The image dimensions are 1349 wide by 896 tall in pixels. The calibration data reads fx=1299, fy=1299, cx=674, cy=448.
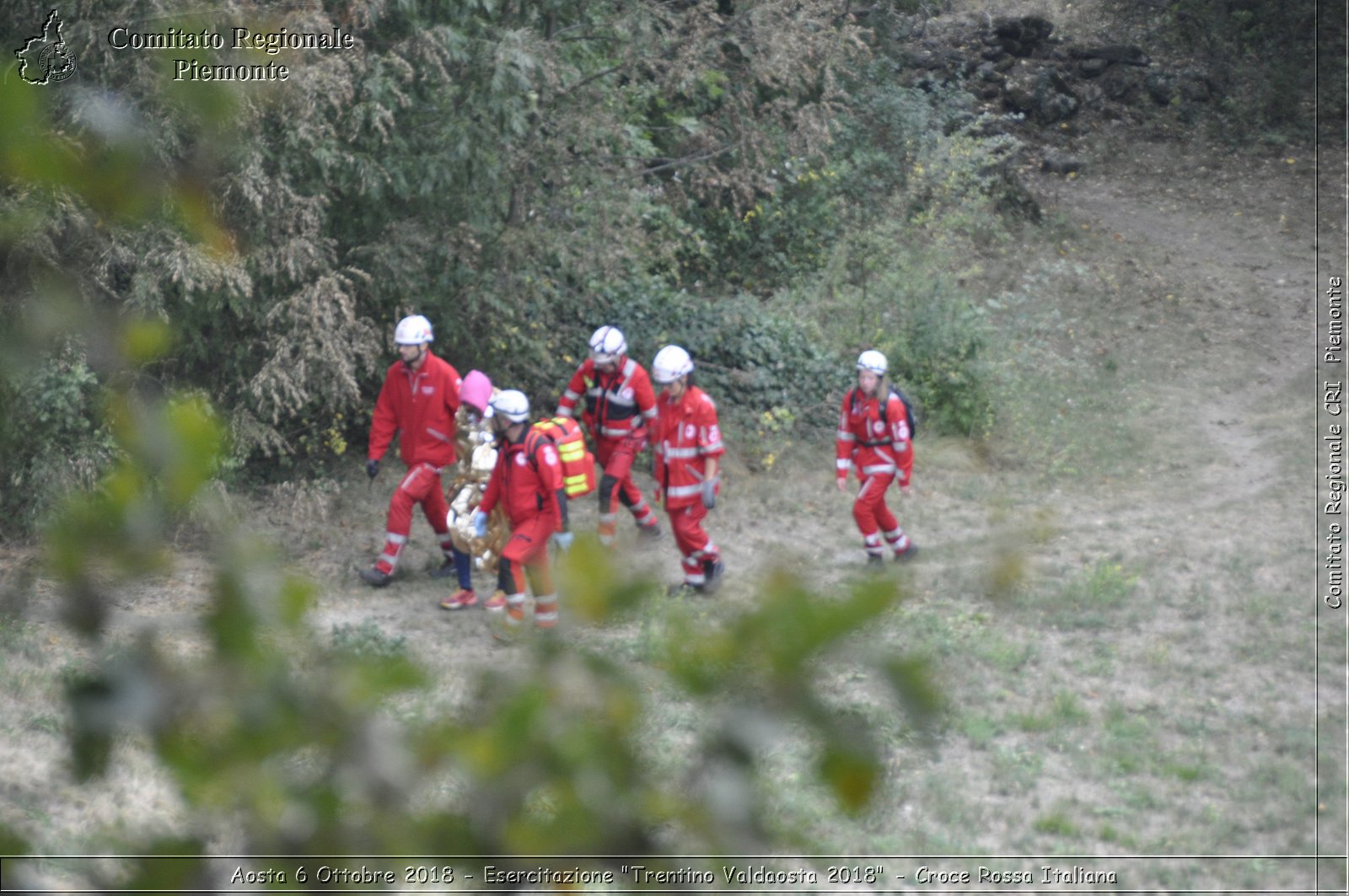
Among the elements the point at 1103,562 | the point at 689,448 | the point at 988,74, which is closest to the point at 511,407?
the point at 689,448

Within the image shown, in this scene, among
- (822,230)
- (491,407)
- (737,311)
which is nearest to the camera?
(491,407)

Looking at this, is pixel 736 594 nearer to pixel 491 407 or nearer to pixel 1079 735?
pixel 1079 735

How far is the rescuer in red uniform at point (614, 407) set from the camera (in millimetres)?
10062

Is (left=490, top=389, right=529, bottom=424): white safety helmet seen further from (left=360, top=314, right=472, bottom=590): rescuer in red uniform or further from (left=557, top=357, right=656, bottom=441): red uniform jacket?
(left=557, top=357, right=656, bottom=441): red uniform jacket

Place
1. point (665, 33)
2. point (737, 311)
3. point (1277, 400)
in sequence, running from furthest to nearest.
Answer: point (1277, 400), point (737, 311), point (665, 33)

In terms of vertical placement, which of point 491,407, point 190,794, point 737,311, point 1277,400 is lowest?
point 1277,400

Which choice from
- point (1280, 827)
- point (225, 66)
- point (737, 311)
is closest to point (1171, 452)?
point (737, 311)

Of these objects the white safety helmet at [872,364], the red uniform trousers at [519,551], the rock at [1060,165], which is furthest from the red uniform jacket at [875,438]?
the rock at [1060,165]

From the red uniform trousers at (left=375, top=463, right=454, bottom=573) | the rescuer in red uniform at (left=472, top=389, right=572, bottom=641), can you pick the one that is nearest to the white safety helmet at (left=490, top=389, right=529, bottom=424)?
the rescuer in red uniform at (left=472, top=389, right=572, bottom=641)

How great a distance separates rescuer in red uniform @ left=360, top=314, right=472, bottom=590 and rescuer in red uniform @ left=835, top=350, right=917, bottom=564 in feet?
9.92

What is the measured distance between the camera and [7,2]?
29.8 feet

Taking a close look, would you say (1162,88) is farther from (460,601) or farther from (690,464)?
(460,601)

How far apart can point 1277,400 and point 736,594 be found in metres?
15.8

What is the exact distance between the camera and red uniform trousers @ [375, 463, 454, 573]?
9.57 metres
